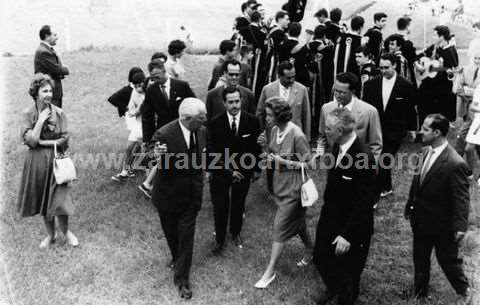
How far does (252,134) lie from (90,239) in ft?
9.08

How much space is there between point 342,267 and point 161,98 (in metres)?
3.74

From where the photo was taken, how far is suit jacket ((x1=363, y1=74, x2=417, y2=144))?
7.71 m

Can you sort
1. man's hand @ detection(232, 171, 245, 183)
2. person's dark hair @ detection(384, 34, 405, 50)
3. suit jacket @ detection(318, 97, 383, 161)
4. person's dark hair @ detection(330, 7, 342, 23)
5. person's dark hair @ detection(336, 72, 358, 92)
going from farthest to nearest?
person's dark hair @ detection(330, 7, 342, 23) → person's dark hair @ detection(384, 34, 405, 50) → man's hand @ detection(232, 171, 245, 183) → suit jacket @ detection(318, 97, 383, 161) → person's dark hair @ detection(336, 72, 358, 92)

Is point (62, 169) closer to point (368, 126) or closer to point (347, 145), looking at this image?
point (347, 145)

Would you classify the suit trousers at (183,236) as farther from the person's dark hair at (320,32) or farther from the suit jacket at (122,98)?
the person's dark hair at (320,32)

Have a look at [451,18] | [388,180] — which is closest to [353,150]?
[388,180]

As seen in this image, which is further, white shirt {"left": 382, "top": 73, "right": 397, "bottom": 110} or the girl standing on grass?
the girl standing on grass

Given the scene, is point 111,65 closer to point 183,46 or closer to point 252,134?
point 183,46

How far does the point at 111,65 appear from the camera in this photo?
1664 centimetres

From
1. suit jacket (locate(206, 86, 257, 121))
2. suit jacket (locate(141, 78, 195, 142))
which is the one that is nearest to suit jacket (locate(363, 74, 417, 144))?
suit jacket (locate(206, 86, 257, 121))

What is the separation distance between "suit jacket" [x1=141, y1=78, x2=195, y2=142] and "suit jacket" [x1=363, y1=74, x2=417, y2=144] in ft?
9.49

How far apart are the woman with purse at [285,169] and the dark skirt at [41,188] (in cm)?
283

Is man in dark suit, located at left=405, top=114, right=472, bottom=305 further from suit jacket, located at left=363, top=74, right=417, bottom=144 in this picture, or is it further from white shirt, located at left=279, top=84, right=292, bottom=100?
white shirt, located at left=279, top=84, right=292, bottom=100

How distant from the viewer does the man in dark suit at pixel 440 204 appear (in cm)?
517
